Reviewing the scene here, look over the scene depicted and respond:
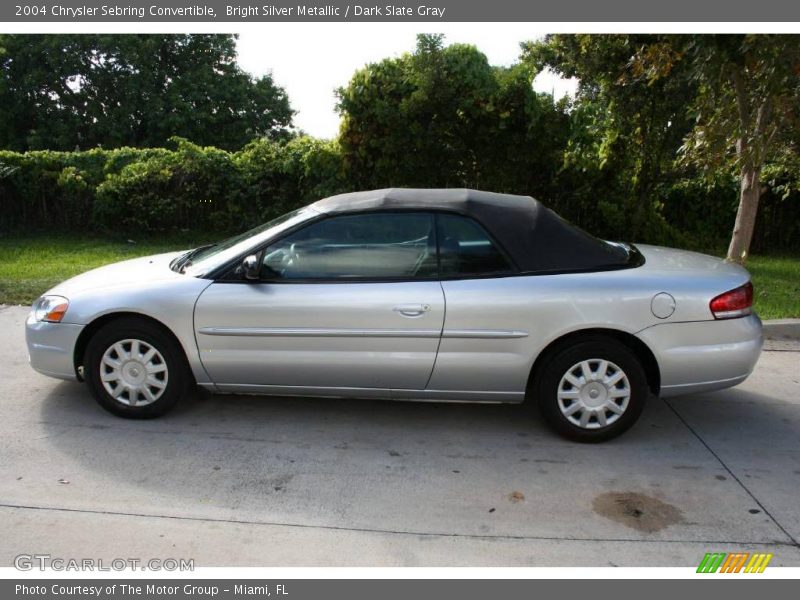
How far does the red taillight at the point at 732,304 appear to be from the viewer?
4.15m

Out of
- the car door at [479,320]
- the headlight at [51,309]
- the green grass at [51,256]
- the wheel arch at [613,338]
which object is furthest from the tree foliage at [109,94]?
the wheel arch at [613,338]

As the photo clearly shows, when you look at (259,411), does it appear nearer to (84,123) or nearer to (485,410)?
(485,410)

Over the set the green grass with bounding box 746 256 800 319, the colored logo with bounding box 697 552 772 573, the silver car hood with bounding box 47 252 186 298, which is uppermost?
the silver car hood with bounding box 47 252 186 298

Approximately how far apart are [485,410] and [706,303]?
1593mm

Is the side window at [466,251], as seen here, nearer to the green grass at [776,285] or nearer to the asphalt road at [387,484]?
the asphalt road at [387,484]

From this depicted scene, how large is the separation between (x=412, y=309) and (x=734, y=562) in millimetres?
2072

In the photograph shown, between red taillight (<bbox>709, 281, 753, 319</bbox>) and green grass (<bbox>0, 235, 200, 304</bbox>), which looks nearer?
red taillight (<bbox>709, 281, 753, 319</bbox>)

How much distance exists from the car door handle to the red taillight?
1665mm

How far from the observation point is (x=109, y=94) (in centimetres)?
2644

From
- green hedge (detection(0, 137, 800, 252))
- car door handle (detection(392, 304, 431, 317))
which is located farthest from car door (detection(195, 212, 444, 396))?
green hedge (detection(0, 137, 800, 252))

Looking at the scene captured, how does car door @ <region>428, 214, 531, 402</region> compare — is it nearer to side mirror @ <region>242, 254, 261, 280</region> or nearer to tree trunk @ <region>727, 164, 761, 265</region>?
side mirror @ <region>242, 254, 261, 280</region>

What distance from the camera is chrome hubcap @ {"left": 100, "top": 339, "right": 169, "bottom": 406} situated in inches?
174

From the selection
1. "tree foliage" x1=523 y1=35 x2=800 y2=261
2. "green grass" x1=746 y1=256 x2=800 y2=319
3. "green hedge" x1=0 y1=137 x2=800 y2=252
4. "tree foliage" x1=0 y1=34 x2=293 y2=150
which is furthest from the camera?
"tree foliage" x1=0 y1=34 x2=293 y2=150

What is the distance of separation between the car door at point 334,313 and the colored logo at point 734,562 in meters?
1.78
